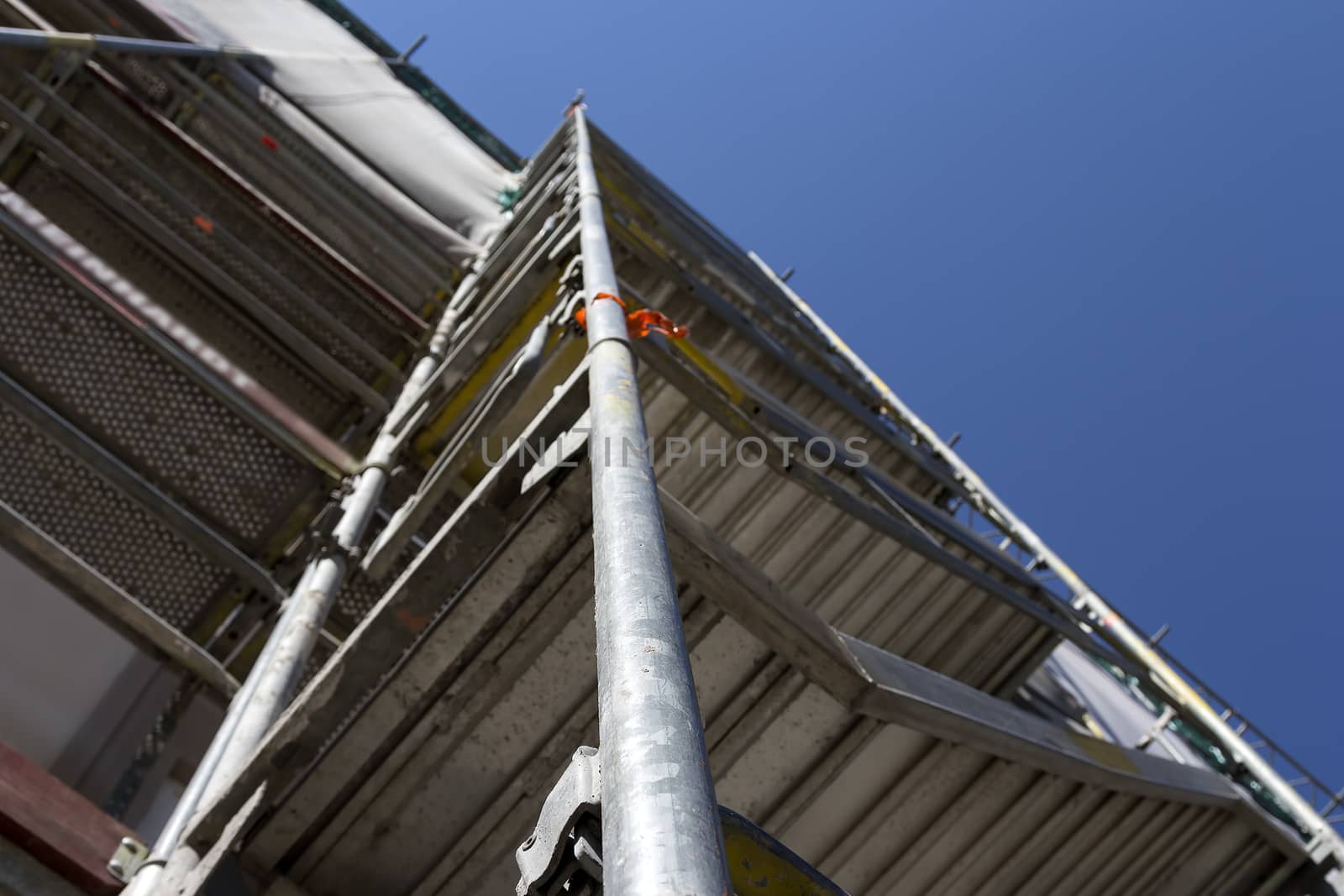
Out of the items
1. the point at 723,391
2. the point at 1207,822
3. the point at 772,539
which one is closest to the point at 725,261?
the point at 772,539

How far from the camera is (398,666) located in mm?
2939

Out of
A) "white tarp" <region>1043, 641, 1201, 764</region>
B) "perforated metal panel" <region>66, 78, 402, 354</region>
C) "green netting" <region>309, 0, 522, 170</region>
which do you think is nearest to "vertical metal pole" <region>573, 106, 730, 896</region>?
"perforated metal panel" <region>66, 78, 402, 354</region>

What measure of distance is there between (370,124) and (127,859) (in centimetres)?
844

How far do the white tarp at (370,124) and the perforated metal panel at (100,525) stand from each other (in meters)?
4.34

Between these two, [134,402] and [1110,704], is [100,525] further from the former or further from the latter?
[1110,704]

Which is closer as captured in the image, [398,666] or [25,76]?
[398,666]

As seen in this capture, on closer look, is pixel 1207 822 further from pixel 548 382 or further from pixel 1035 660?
pixel 548 382

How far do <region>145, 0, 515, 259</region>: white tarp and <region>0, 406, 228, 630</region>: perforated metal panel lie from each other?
14.2ft

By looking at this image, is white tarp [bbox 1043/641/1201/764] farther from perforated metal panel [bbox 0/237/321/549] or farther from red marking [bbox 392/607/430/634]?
red marking [bbox 392/607/430/634]

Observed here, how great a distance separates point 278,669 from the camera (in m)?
3.61

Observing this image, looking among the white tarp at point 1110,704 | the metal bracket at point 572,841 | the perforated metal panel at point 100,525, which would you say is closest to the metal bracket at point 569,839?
the metal bracket at point 572,841

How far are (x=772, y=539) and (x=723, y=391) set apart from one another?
4.27ft

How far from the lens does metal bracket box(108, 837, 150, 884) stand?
9.34 ft

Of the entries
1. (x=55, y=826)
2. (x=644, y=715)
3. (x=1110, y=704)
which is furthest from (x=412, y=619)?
(x=1110, y=704)
